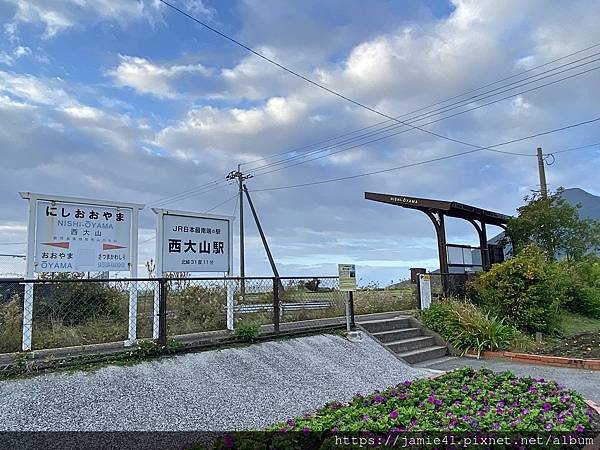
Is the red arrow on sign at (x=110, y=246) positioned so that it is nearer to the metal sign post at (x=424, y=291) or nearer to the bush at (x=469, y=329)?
the bush at (x=469, y=329)

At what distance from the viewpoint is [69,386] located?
13.3ft

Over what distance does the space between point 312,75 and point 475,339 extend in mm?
6828

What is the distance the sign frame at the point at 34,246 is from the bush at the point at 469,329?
18.5ft

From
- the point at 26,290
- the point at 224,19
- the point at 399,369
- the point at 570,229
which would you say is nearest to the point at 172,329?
the point at 26,290

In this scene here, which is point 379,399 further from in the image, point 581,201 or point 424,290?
point 581,201

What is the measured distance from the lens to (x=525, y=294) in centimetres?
893

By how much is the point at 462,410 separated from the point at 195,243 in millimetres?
4248

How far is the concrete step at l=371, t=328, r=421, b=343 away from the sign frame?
4.10 metres

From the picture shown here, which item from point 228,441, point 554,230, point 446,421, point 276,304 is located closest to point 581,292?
point 554,230

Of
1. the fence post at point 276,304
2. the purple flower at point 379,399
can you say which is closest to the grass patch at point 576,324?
the fence post at point 276,304

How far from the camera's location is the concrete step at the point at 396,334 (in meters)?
7.79

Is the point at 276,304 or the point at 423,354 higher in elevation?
the point at 276,304

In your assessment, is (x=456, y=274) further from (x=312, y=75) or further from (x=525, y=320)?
(x=312, y=75)

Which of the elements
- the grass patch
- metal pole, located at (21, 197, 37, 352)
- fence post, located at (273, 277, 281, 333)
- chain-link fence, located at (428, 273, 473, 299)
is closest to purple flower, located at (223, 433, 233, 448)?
metal pole, located at (21, 197, 37, 352)
